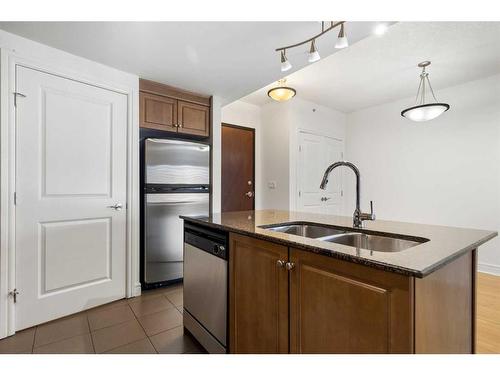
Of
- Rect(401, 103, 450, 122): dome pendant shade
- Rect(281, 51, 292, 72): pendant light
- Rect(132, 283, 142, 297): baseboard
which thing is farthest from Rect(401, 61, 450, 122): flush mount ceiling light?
Rect(132, 283, 142, 297): baseboard

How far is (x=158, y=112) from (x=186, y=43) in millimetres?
954

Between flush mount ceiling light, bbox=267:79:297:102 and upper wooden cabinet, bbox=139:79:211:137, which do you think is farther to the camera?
flush mount ceiling light, bbox=267:79:297:102

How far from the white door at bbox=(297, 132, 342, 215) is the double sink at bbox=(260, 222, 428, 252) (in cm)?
253

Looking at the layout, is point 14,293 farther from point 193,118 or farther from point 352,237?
point 352,237

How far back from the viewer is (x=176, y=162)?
9.45 ft

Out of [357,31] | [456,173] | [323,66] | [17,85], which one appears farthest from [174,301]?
[456,173]

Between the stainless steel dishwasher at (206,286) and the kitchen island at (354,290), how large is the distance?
7cm

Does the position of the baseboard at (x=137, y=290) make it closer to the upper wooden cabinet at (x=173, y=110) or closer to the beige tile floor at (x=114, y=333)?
the beige tile floor at (x=114, y=333)

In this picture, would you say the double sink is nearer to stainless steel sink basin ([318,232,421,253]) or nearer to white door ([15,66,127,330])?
stainless steel sink basin ([318,232,421,253])

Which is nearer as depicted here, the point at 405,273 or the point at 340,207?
the point at 405,273

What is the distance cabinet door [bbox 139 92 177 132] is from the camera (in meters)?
2.74

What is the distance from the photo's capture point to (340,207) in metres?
4.97

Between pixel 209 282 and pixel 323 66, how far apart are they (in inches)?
103
